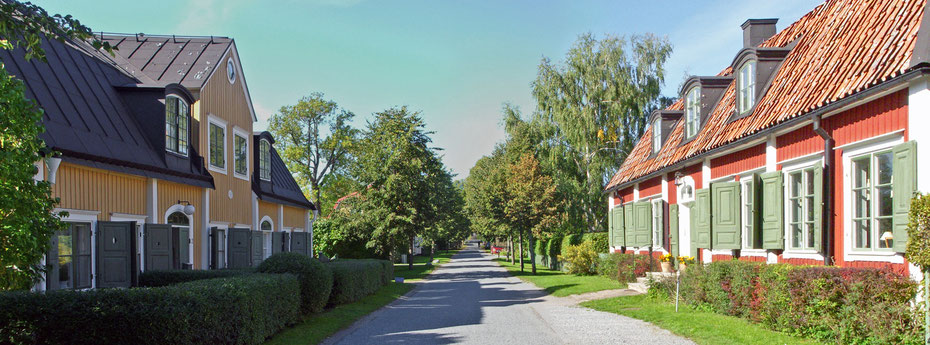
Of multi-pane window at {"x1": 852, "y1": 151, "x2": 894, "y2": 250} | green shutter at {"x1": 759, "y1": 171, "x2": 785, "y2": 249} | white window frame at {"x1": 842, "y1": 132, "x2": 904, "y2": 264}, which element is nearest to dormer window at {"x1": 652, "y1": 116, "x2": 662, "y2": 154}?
green shutter at {"x1": 759, "y1": 171, "x2": 785, "y2": 249}

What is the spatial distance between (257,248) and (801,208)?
14892 mm

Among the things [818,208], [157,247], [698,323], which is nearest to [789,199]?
[818,208]

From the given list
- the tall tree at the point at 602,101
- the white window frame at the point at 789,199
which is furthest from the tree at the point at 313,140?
the white window frame at the point at 789,199

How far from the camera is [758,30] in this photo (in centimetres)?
1880

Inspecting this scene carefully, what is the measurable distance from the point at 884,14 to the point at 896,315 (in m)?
4.86

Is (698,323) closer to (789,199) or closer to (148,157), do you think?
(789,199)

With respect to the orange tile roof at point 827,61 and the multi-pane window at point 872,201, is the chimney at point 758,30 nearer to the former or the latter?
the orange tile roof at point 827,61

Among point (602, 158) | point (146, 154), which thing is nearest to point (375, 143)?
point (602, 158)

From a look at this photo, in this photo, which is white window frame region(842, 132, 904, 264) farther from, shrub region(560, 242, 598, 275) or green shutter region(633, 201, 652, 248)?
shrub region(560, 242, 598, 275)

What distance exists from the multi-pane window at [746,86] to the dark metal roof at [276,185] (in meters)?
13.4

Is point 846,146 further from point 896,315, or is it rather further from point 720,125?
point 720,125

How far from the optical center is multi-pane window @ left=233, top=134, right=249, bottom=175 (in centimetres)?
1958

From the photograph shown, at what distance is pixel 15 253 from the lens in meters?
6.63

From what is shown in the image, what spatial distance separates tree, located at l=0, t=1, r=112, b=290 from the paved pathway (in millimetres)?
5243
